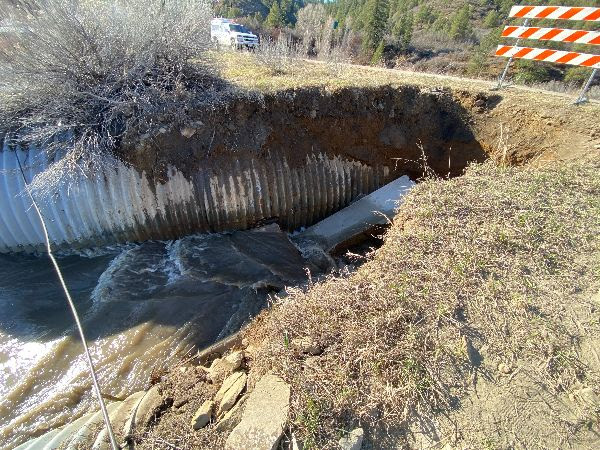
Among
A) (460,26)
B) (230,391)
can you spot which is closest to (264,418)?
(230,391)

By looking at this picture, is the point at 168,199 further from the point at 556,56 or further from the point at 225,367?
the point at 556,56

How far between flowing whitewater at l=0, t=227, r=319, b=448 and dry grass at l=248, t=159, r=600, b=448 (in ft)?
3.43

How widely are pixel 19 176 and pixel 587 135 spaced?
332 inches

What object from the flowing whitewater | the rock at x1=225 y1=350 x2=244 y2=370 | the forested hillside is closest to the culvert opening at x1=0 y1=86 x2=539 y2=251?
the flowing whitewater

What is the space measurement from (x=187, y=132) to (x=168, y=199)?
3.43 ft

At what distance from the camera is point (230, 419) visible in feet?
8.03

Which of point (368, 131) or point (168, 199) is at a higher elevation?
point (368, 131)

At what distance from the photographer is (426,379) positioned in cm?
246

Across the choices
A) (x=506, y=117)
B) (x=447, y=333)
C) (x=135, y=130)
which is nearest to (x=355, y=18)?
(x=506, y=117)

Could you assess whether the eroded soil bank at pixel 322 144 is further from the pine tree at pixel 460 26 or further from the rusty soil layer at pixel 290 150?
the pine tree at pixel 460 26

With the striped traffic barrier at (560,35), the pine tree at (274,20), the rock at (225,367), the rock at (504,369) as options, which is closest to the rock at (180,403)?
the rock at (225,367)

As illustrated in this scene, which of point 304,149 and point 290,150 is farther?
point 304,149

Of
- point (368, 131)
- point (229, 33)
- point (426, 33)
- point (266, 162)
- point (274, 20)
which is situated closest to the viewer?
point (266, 162)

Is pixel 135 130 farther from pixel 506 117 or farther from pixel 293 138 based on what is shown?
pixel 506 117
